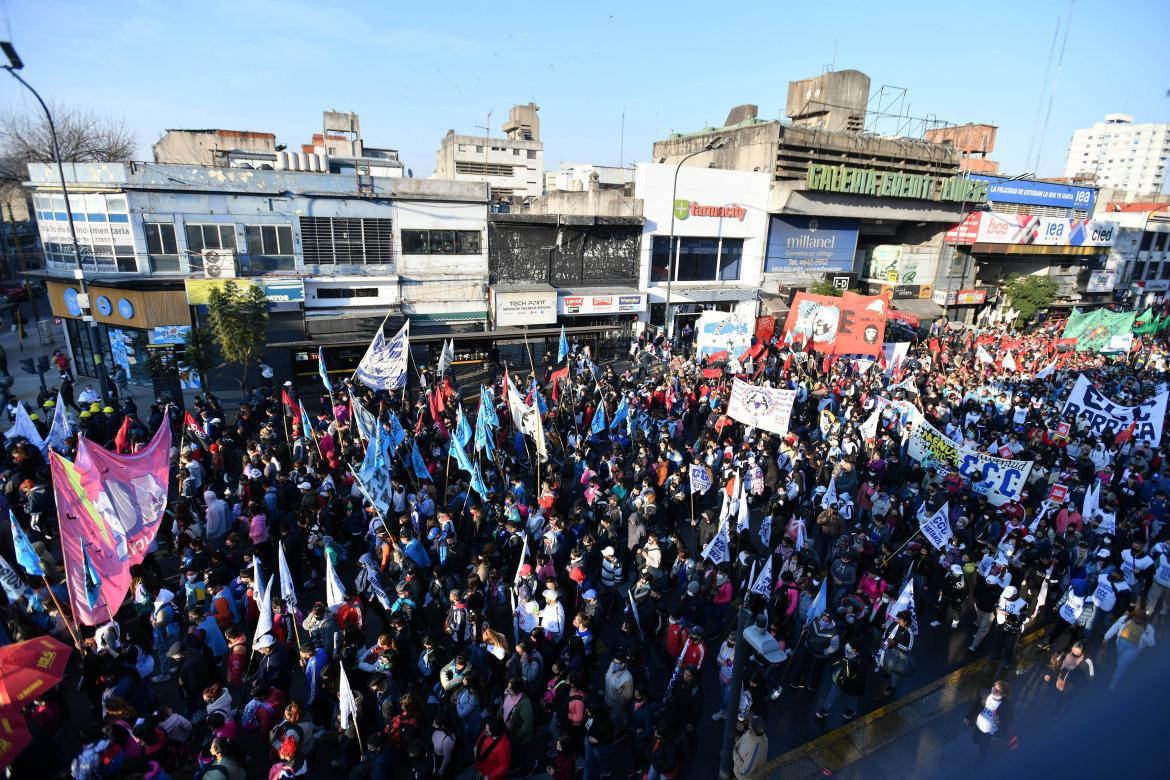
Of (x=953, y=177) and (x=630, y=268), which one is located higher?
(x=953, y=177)

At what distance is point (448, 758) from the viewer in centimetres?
605

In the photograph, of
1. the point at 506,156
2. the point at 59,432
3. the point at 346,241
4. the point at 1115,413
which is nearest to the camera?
the point at 59,432

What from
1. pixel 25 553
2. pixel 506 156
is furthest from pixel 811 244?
pixel 506 156

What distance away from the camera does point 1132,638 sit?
783 cm

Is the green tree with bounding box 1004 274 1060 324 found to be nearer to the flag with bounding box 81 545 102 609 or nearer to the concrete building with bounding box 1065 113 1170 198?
the flag with bounding box 81 545 102 609

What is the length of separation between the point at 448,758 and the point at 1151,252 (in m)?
62.2

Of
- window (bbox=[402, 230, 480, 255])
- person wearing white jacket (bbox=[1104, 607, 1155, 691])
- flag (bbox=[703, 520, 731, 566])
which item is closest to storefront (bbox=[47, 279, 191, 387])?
window (bbox=[402, 230, 480, 255])

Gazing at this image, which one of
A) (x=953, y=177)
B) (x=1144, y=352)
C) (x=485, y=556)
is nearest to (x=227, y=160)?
(x=485, y=556)

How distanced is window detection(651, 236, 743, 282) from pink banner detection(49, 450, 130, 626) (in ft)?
78.2

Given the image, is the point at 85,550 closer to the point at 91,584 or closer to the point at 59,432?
the point at 91,584

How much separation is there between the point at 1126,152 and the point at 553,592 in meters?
208

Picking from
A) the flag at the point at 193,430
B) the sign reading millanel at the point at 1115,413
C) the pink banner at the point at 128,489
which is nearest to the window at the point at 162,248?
the flag at the point at 193,430

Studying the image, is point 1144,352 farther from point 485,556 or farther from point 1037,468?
point 485,556

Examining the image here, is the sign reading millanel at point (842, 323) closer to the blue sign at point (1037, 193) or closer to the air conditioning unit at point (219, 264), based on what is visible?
the air conditioning unit at point (219, 264)
